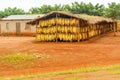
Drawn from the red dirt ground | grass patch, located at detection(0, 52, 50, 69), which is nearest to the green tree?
the red dirt ground

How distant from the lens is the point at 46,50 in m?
24.9

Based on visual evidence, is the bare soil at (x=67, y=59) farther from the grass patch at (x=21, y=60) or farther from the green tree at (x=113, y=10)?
the green tree at (x=113, y=10)

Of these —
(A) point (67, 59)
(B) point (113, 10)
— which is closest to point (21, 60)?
(A) point (67, 59)

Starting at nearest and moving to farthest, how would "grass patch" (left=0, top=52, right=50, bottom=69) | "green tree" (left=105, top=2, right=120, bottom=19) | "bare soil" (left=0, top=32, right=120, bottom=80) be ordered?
"bare soil" (left=0, top=32, right=120, bottom=80)
"grass patch" (left=0, top=52, right=50, bottom=69)
"green tree" (left=105, top=2, right=120, bottom=19)

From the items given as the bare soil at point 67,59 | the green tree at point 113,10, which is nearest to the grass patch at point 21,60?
the bare soil at point 67,59

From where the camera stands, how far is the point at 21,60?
20641 mm

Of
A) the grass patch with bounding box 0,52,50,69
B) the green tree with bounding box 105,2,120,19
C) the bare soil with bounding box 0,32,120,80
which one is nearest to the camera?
the bare soil with bounding box 0,32,120,80

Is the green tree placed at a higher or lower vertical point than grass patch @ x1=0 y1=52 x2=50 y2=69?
higher

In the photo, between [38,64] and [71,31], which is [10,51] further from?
[71,31]

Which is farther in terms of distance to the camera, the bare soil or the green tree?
the green tree

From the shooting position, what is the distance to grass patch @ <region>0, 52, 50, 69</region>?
64.4 feet

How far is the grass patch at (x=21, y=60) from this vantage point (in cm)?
1962

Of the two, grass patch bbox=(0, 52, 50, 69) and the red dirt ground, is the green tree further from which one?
grass patch bbox=(0, 52, 50, 69)

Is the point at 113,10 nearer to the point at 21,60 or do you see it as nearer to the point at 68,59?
the point at 68,59
